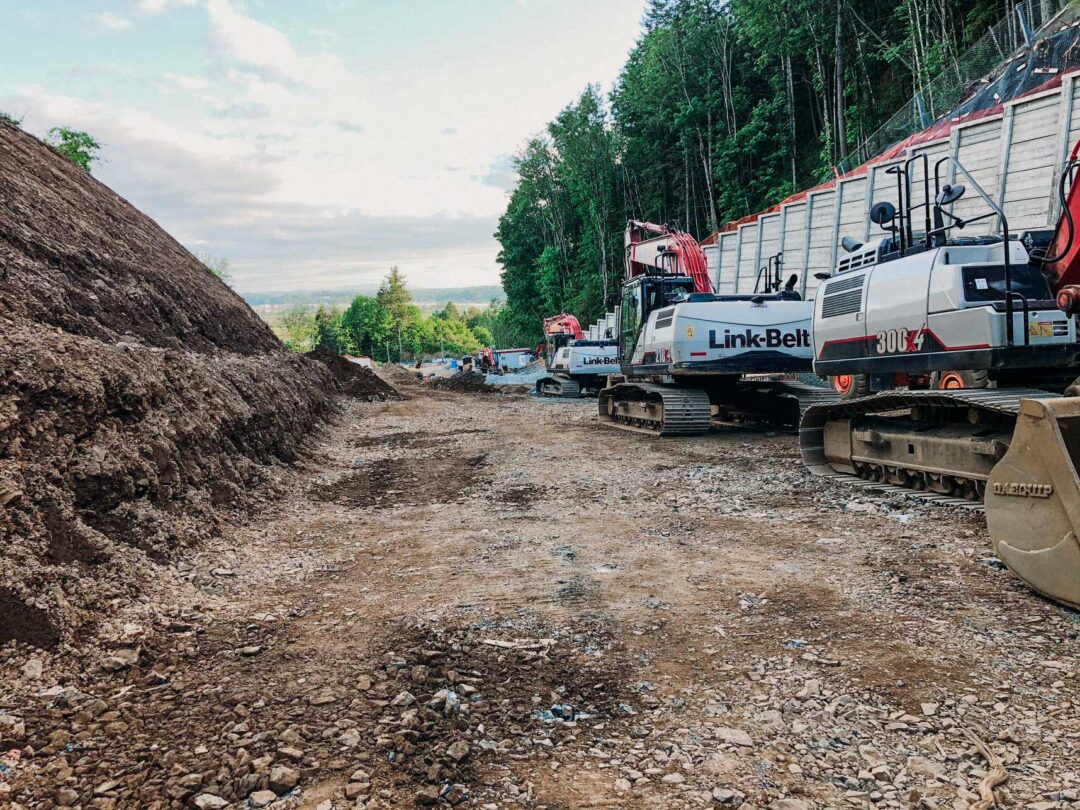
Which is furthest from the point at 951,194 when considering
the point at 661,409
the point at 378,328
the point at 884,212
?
the point at 378,328

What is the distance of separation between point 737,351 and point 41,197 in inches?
393

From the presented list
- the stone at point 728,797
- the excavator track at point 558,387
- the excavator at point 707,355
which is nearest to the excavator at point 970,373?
the stone at point 728,797

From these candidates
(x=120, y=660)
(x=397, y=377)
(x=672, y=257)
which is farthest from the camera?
(x=397, y=377)

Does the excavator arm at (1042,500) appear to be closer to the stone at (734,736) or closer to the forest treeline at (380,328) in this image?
the stone at (734,736)

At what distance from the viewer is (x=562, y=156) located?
48469 mm

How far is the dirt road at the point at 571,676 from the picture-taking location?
2354mm

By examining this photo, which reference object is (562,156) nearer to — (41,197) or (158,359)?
(41,197)

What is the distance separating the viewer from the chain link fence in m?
19.6

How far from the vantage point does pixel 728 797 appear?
2250mm

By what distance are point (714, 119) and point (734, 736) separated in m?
40.4

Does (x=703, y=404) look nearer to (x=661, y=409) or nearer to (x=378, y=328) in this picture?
(x=661, y=409)

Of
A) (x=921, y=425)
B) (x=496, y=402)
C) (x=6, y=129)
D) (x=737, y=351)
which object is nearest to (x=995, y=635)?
(x=921, y=425)

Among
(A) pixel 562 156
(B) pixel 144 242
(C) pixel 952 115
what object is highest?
(A) pixel 562 156

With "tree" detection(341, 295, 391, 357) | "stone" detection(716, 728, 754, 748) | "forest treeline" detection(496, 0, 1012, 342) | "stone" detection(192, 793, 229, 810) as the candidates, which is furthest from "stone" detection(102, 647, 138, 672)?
"tree" detection(341, 295, 391, 357)
